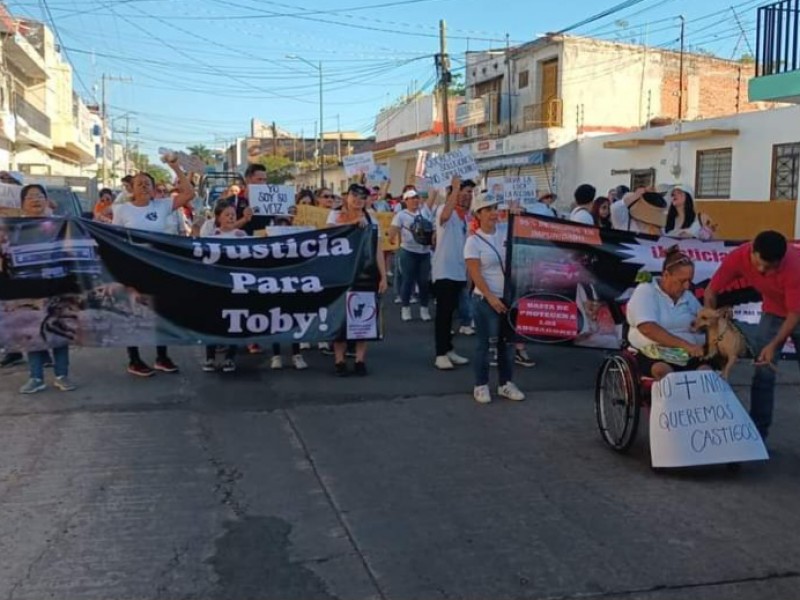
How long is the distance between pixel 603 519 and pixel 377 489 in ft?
4.28

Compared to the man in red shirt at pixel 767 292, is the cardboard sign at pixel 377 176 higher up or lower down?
higher up

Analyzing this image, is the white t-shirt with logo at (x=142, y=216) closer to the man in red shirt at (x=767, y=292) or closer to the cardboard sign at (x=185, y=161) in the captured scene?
the cardboard sign at (x=185, y=161)

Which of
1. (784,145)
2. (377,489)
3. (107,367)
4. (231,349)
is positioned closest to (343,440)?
(377,489)

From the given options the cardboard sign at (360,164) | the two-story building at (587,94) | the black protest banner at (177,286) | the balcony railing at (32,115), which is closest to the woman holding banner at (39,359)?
the black protest banner at (177,286)

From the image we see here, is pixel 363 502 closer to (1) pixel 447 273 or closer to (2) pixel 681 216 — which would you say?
(1) pixel 447 273

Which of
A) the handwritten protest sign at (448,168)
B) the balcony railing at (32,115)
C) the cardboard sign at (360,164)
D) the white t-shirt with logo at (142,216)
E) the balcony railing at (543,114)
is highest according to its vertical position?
the balcony railing at (32,115)

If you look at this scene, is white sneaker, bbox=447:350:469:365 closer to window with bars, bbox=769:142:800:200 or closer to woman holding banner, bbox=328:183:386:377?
woman holding banner, bbox=328:183:386:377

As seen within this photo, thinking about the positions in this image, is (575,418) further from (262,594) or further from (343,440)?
(262,594)

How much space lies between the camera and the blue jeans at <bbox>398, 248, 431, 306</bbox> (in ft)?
36.1

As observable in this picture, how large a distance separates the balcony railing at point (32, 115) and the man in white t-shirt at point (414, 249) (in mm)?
31715

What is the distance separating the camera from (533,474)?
16.9 ft

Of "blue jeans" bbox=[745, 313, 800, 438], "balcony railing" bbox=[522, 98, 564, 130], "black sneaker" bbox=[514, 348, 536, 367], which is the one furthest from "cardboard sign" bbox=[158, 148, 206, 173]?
"balcony railing" bbox=[522, 98, 564, 130]

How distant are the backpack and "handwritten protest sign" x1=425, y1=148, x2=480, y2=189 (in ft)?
4.35

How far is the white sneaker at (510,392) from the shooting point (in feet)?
22.9
